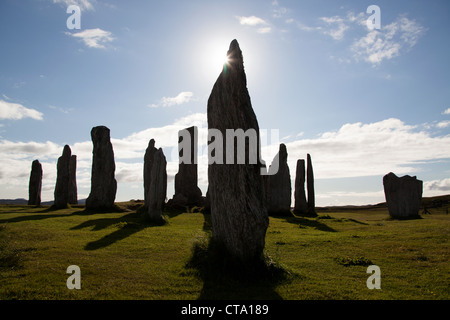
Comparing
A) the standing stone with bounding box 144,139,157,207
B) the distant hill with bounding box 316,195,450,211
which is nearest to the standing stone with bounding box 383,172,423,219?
the distant hill with bounding box 316,195,450,211

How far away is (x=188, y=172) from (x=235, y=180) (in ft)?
82.5

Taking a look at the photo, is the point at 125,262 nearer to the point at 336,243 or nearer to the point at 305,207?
the point at 336,243

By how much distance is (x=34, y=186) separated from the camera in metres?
36.5

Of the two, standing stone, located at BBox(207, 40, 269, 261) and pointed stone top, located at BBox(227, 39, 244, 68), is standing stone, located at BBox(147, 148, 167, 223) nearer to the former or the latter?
standing stone, located at BBox(207, 40, 269, 261)

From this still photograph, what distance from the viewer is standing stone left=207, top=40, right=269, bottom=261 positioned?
865 centimetres

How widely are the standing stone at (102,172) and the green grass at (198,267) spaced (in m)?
11.5

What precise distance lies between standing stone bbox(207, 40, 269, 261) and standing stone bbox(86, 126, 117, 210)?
19264 millimetres
